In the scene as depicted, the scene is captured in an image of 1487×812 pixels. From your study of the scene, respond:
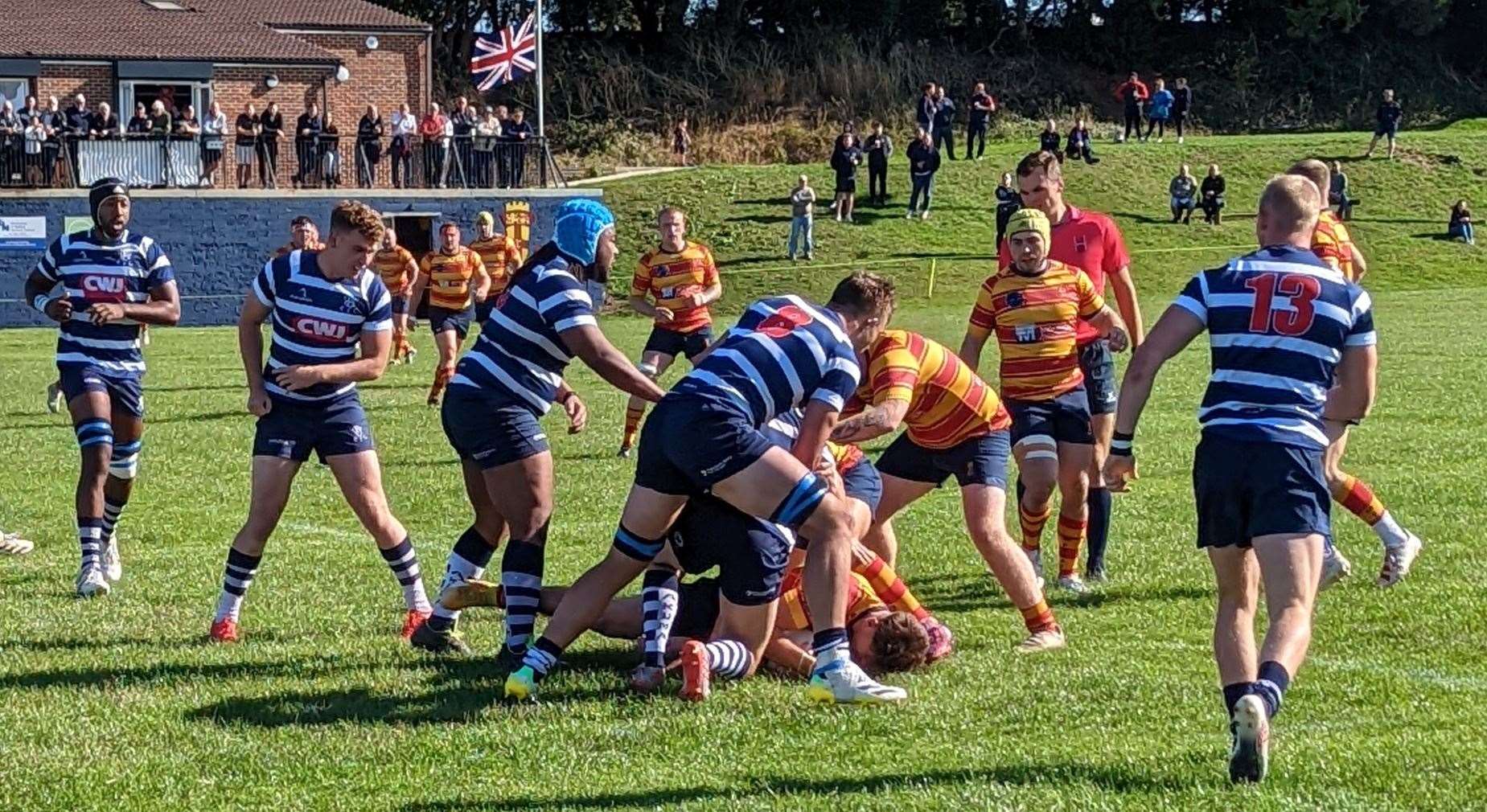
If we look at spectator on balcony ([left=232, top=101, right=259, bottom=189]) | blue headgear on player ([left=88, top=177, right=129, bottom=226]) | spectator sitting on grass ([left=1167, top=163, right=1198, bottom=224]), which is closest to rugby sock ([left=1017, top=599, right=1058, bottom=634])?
blue headgear on player ([left=88, top=177, right=129, bottom=226])

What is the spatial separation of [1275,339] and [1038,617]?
2461 millimetres

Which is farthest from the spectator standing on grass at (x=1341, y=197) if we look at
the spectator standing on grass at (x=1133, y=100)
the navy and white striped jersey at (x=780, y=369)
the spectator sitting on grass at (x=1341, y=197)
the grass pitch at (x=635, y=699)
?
the navy and white striped jersey at (x=780, y=369)

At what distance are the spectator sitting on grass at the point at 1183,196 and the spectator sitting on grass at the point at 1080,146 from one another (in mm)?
3276

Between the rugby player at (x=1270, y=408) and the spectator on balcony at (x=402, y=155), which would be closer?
the rugby player at (x=1270, y=408)

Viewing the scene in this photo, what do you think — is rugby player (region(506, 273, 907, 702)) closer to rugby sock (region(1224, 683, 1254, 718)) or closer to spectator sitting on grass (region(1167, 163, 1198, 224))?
rugby sock (region(1224, 683, 1254, 718))

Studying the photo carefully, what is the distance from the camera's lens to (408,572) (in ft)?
28.5

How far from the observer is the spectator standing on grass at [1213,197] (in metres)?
44.8

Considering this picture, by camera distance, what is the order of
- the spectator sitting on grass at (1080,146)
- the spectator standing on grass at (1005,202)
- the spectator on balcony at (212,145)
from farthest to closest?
the spectator sitting on grass at (1080,146)
the spectator on balcony at (212,145)
the spectator standing on grass at (1005,202)

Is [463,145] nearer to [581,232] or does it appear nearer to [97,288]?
[97,288]

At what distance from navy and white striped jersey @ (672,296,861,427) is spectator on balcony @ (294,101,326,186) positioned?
1371 inches

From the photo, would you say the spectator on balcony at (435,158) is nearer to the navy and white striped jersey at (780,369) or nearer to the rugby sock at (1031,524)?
the rugby sock at (1031,524)

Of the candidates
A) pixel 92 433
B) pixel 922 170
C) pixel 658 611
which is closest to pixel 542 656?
pixel 658 611

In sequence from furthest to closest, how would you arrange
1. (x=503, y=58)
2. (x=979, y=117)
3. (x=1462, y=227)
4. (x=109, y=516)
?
(x=979, y=117), (x=1462, y=227), (x=503, y=58), (x=109, y=516)

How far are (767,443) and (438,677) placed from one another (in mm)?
1816
